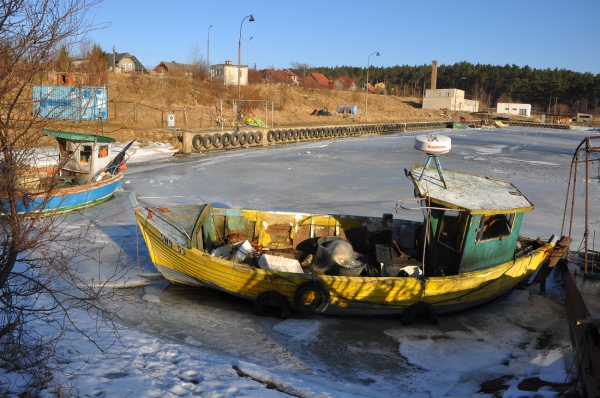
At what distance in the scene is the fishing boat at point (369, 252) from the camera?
26.6 feet

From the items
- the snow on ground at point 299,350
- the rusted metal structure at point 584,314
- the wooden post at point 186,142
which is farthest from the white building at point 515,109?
the rusted metal structure at point 584,314

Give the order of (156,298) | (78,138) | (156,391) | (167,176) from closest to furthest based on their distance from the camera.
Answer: (156,391), (156,298), (78,138), (167,176)

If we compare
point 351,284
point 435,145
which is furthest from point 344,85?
point 351,284

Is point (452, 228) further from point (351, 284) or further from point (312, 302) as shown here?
point (312, 302)

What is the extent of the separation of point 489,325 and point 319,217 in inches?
149

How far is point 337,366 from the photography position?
6754mm

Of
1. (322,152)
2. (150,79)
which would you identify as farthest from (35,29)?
(150,79)

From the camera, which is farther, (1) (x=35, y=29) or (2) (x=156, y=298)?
(2) (x=156, y=298)

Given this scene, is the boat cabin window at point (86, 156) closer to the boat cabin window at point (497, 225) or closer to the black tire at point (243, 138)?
the boat cabin window at point (497, 225)

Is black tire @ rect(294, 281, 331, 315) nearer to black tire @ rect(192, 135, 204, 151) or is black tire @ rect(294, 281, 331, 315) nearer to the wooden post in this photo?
the wooden post

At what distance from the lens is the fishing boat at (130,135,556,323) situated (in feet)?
26.6

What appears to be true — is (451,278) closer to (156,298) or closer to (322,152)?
(156,298)

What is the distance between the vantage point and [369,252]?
416 inches

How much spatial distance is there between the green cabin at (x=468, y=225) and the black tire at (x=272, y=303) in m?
2.54
